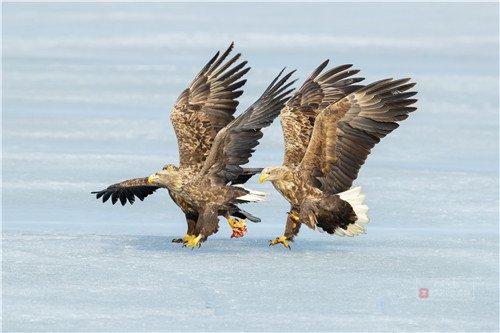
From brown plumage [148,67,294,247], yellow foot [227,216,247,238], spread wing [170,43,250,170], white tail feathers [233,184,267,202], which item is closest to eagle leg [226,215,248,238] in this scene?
yellow foot [227,216,247,238]

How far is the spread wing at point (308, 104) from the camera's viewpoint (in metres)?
8.84

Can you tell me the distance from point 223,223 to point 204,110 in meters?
0.77

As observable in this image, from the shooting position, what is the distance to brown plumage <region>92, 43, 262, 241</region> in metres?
8.59

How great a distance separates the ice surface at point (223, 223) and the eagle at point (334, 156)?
0.22 metres

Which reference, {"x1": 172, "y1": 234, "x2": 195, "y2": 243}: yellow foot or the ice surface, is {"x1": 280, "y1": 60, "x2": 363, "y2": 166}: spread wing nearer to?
the ice surface

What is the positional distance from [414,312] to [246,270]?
4.01 ft

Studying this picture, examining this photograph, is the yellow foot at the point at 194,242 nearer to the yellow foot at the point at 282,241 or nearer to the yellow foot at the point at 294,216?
the yellow foot at the point at 282,241

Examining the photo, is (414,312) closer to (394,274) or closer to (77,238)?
(394,274)

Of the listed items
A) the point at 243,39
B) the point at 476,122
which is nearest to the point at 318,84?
the point at 476,122

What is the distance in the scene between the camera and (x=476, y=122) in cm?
1317

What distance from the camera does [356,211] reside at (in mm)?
8336

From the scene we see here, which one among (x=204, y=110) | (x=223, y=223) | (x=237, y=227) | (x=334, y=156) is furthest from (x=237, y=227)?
(x=204, y=110)

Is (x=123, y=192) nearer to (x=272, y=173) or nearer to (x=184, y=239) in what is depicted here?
(x=184, y=239)

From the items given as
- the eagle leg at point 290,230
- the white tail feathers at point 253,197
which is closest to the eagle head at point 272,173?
the white tail feathers at point 253,197
